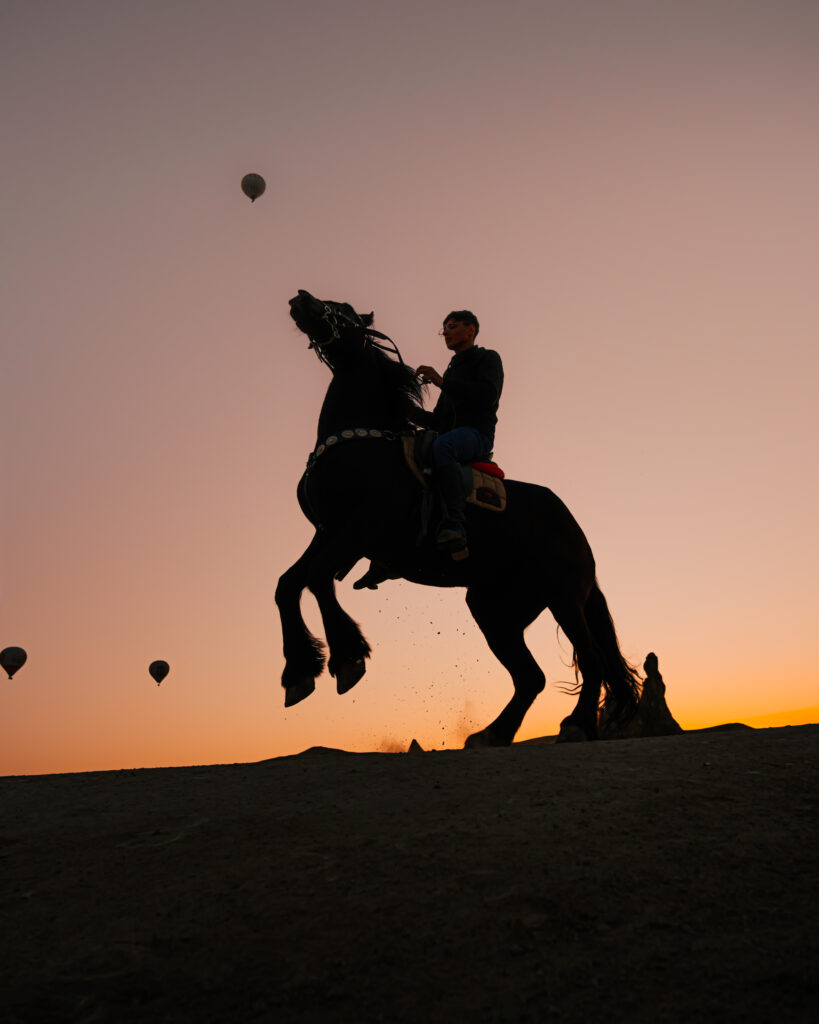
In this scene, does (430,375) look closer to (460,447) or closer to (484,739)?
(460,447)

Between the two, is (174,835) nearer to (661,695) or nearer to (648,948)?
(648,948)

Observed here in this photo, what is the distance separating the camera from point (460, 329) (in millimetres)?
8570

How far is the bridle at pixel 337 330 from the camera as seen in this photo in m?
8.05

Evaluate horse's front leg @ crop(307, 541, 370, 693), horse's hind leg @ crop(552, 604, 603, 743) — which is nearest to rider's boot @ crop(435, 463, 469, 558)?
horse's front leg @ crop(307, 541, 370, 693)

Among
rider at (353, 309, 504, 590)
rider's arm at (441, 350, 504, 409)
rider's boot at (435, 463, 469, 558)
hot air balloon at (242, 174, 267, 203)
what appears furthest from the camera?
hot air balloon at (242, 174, 267, 203)

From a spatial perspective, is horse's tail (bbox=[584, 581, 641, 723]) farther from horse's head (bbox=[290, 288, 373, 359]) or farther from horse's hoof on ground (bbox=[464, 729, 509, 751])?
horse's head (bbox=[290, 288, 373, 359])

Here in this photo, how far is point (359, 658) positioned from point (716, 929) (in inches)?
169

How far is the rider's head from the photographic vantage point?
8.56 metres

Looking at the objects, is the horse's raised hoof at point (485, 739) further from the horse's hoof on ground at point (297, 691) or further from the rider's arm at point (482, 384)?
the rider's arm at point (482, 384)

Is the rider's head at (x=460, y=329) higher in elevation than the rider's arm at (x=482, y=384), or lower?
higher

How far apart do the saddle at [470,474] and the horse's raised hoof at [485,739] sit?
1914mm

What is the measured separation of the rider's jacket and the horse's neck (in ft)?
0.97

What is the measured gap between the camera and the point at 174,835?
4.50 metres

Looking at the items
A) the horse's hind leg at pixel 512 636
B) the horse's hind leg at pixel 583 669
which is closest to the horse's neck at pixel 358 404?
the horse's hind leg at pixel 512 636
